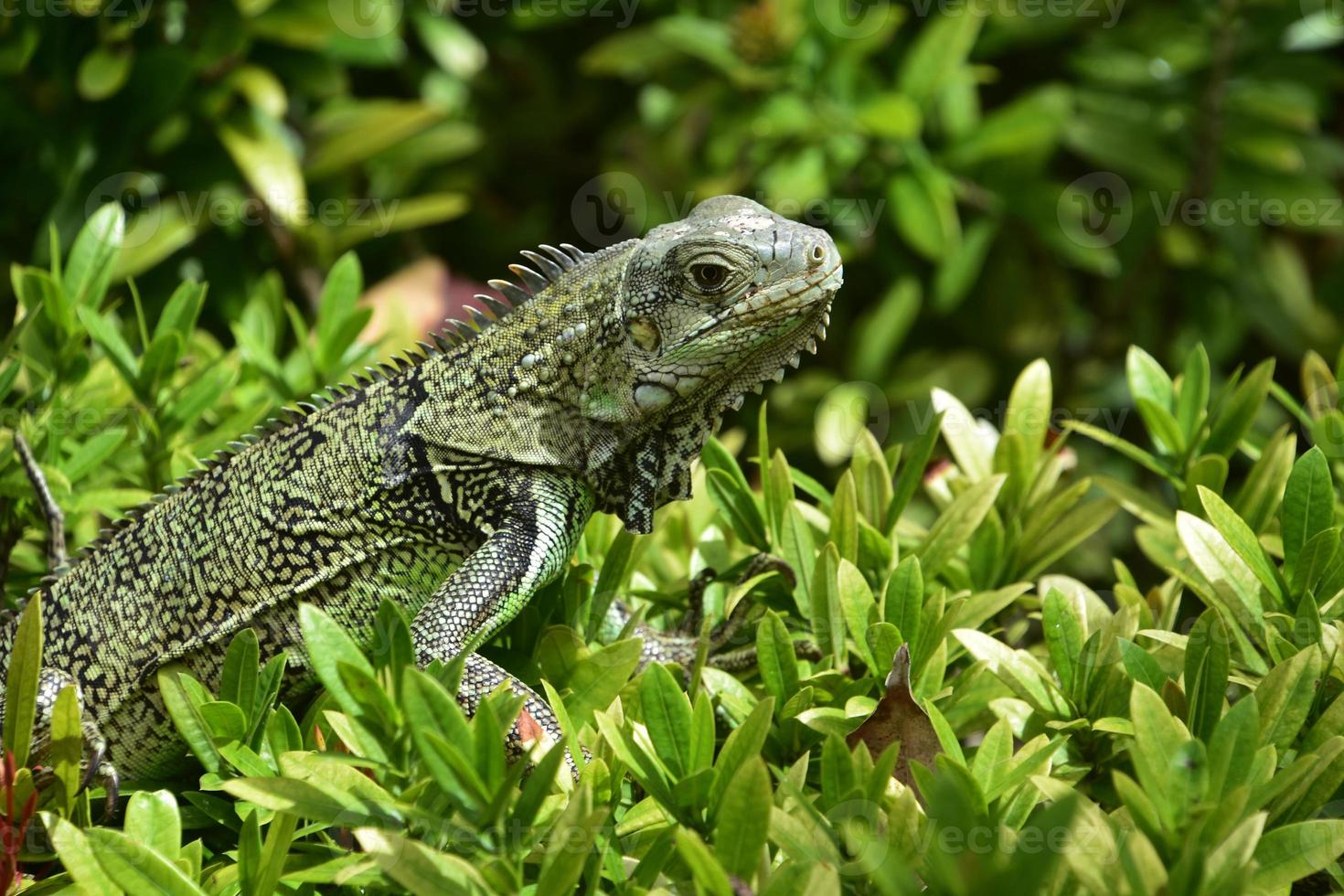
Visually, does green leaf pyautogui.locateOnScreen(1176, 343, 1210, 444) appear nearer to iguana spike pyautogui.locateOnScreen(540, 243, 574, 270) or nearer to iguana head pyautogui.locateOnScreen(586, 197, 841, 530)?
iguana head pyautogui.locateOnScreen(586, 197, 841, 530)

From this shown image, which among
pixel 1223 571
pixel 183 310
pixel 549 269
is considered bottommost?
pixel 1223 571

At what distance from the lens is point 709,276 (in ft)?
10.2

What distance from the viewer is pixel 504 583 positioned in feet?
9.84

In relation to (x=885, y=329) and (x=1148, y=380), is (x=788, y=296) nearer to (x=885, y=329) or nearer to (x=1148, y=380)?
→ (x=1148, y=380)

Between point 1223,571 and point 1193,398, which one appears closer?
point 1223,571

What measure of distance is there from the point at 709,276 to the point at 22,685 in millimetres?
1743

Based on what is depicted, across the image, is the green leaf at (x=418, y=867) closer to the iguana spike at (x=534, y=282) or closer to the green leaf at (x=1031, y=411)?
the iguana spike at (x=534, y=282)

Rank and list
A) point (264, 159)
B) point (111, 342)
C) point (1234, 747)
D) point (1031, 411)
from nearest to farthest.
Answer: point (1234, 747), point (1031, 411), point (111, 342), point (264, 159)

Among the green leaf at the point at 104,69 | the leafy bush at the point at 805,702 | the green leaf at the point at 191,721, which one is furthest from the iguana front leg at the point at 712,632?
the green leaf at the point at 104,69

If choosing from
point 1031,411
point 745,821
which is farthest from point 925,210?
point 745,821

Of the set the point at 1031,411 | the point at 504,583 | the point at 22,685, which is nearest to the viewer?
the point at 22,685

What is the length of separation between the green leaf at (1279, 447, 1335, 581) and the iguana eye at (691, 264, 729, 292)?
133cm

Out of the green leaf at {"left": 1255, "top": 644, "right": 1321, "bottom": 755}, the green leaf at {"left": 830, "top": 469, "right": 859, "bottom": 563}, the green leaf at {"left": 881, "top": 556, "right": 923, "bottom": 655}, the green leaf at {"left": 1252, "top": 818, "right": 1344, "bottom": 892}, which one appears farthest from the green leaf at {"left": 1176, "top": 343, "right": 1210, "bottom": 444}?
the green leaf at {"left": 1252, "top": 818, "right": 1344, "bottom": 892}

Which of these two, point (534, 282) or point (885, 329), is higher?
point (534, 282)
